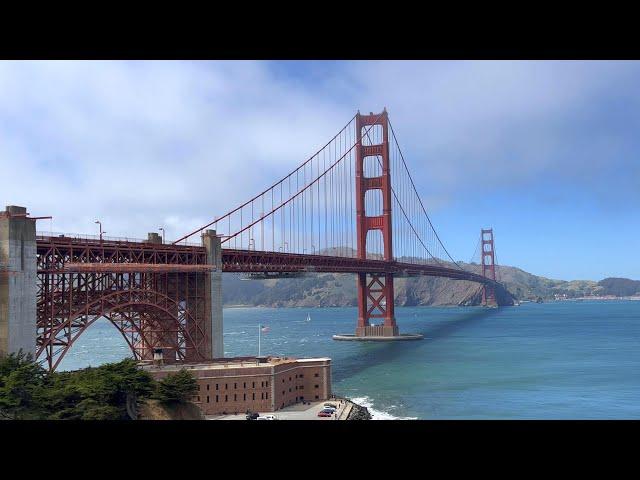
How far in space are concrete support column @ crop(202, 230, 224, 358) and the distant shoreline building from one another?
535cm

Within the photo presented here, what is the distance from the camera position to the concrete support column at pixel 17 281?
25.9m

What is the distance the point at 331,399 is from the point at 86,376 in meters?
A: 15.5

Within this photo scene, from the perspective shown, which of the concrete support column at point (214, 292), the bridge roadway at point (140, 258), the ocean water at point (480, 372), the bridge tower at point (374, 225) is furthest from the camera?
the bridge tower at point (374, 225)

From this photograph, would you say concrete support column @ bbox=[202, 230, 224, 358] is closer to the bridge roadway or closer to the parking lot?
the bridge roadway

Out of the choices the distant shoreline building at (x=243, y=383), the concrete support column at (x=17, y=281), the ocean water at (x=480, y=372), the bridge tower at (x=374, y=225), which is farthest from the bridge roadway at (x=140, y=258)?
the bridge tower at (x=374, y=225)

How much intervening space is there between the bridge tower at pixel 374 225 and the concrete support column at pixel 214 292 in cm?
4286

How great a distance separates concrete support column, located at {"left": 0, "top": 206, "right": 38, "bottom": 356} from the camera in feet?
84.9

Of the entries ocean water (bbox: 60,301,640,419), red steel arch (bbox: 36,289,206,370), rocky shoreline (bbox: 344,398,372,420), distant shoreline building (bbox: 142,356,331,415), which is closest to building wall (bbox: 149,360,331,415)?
distant shoreline building (bbox: 142,356,331,415)

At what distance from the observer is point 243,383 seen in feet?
106

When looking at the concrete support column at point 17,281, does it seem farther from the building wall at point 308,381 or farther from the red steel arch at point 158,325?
the building wall at point 308,381

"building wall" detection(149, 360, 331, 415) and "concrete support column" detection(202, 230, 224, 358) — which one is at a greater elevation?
"concrete support column" detection(202, 230, 224, 358)

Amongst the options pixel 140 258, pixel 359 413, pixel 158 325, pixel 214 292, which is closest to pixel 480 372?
pixel 359 413

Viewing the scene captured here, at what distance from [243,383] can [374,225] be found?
60.5m
